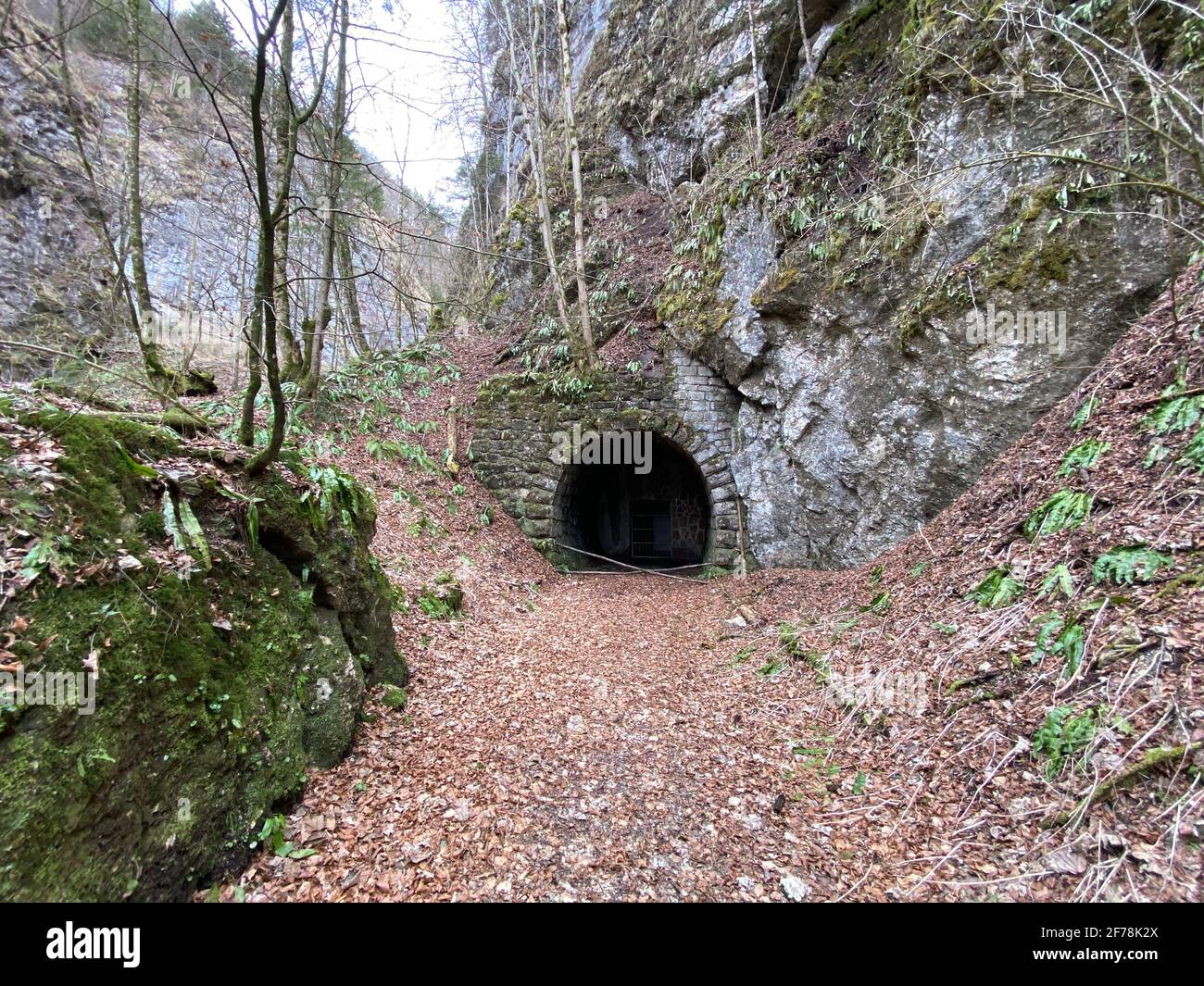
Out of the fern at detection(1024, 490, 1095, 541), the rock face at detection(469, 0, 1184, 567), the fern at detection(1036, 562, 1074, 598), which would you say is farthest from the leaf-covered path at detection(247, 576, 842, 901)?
the rock face at detection(469, 0, 1184, 567)

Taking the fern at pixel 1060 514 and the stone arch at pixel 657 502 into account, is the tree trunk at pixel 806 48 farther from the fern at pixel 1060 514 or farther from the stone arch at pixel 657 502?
the fern at pixel 1060 514

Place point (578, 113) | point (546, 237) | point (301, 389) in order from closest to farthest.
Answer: point (301, 389)
point (546, 237)
point (578, 113)

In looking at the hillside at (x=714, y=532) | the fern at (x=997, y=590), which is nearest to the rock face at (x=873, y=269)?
the hillside at (x=714, y=532)

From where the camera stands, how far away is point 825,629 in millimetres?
4199

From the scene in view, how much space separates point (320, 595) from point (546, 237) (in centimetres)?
836

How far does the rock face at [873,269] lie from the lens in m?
4.24

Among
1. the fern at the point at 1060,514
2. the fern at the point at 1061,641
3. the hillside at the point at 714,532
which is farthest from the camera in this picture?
the fern at the point at 1060,514

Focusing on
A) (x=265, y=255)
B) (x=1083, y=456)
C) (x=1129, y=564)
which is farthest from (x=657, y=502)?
(x=265, y=255)

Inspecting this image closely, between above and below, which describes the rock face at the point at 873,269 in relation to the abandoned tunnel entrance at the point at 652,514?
above

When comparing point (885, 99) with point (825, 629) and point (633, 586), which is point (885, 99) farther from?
point (633, 586)

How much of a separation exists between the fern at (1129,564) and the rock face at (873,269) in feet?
7.47

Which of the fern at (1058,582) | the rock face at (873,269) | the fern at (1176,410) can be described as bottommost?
the fern at (1058,582)

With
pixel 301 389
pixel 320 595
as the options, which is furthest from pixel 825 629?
pixel 301 389
